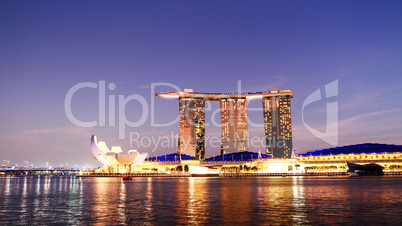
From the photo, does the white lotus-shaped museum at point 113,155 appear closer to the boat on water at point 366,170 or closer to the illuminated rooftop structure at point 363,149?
the boat on water at point 366,170

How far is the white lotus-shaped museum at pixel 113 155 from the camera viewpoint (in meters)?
143

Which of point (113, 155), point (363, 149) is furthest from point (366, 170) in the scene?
point (113, 155)

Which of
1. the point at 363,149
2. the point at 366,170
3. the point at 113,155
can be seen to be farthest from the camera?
the point at 363,149

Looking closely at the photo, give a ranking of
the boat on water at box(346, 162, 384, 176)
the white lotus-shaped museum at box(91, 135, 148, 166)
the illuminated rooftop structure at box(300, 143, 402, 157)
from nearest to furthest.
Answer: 1. the boat on water at box(346, 162, 384, 176)
2. the white lotus-shaped museum at box(91, 135, 148, 166)
3. the illuminated rooftop structure at box(300, 143, 402, 157)

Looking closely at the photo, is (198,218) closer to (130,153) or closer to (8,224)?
(8,224)

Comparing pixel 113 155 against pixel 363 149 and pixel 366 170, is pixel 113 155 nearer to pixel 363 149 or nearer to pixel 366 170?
pixel 366 170

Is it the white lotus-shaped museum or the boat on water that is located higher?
the white lotus-shaped museum

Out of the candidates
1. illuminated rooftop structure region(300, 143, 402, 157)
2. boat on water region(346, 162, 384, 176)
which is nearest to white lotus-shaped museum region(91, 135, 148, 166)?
boat on water region(346, 162, 384, 176)

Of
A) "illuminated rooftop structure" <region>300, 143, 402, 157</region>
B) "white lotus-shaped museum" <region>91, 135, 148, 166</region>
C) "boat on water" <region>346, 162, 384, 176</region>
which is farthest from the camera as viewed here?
"illuminated rooftop structure" <region>300, 143, 402, 157</region>

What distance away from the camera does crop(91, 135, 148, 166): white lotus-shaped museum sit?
469 feet

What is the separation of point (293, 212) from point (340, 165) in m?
138

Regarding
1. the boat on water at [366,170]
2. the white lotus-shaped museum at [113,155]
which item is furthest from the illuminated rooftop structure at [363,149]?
the white lotus-shaped museum at [113,155]

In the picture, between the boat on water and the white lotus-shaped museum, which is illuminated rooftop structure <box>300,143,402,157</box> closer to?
the boat on water

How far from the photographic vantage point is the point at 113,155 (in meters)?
144
